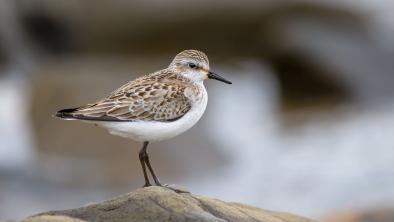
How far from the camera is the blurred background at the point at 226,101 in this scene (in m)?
17.6

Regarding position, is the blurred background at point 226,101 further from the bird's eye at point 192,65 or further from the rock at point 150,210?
the rock at point 150,210

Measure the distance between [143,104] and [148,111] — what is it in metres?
0.08

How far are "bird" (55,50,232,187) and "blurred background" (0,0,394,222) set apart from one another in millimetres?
4271

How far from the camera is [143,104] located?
9141 millimetres

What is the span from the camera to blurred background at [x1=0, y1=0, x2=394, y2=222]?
57.8ft

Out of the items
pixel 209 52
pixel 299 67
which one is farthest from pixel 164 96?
pixel 209 52

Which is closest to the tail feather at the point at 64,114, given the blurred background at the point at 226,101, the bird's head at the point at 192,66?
the bird's head at the point at 192,66

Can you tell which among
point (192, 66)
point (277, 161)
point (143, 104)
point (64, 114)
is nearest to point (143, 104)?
point (143, 104)

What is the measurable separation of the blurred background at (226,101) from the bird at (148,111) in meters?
4.27

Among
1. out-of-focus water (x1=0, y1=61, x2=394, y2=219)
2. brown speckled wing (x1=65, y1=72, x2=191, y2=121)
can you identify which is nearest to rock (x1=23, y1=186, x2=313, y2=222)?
brown speckled wing (x1=65, y1=72, x2=191, y2=121)

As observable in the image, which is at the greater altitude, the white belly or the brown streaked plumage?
the brown streaked plumage

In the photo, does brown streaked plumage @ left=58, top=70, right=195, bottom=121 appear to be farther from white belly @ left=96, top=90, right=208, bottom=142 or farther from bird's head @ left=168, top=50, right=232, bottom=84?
bird's head @ left=168, top=50, right=232, bottom=84

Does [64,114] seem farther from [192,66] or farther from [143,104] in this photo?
[192,66]

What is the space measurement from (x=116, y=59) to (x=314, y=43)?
5.49 meters
